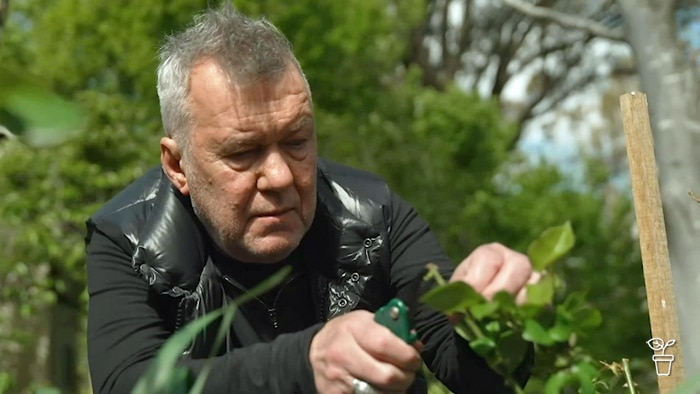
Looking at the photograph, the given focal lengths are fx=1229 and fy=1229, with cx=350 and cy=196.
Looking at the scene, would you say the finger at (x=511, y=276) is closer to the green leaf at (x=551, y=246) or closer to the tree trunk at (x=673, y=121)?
the green leaf at (x=551, y=246)

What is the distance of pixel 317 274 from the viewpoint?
221 centimetres

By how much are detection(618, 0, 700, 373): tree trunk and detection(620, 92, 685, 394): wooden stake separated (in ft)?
9.54

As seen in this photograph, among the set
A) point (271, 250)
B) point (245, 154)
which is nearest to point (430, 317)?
point (271, 250)

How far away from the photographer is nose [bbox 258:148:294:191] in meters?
1.90

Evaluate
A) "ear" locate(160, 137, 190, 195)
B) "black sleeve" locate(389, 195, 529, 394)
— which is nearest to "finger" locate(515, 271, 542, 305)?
"black sleeve" locate(389, 195, 529, 394)

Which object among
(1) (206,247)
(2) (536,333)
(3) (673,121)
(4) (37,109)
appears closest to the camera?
(4) (37,109)

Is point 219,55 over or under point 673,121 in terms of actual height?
over

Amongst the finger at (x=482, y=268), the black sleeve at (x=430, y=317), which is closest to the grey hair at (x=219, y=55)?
the black sleeve at (x=430, y=317)

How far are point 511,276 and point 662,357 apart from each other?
1.55 ft

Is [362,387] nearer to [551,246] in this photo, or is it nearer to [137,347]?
[551,246]

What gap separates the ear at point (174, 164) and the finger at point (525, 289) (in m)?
0.96

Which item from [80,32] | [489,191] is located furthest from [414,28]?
[80,32]

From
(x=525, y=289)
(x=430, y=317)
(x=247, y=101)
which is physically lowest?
(x=430, y=317)

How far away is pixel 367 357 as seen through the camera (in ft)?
4.28
